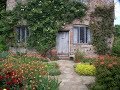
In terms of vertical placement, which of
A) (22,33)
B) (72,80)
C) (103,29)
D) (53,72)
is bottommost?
(72,80)

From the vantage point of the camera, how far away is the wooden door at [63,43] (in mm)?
25203

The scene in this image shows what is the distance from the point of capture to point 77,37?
25172 millimetres

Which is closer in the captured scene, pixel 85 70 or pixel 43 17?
pixel 85 70

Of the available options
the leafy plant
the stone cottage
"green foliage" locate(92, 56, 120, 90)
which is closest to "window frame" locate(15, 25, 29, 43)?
the stone cottage

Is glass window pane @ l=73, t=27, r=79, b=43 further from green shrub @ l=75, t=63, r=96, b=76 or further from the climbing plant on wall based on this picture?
green shrub @ l=75, t=63, r=96, b=76

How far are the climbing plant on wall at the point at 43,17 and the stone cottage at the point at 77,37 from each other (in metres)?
0.49

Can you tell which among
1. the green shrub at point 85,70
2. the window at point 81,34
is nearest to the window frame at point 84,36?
the window at point 81,34

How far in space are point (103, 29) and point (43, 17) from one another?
183 inches

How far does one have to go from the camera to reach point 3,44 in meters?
25.2

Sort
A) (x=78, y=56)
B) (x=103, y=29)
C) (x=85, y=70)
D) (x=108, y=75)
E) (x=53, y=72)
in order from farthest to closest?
(x=103, y=29)
(x=78, y=56)
(x=85, y=70)
(x=53, y=72)
(x=108, y=75)

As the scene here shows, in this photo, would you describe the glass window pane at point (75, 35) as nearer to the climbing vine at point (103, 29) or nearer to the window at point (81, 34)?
the window at point (81, 34)

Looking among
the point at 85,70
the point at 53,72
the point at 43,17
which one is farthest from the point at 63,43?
the point at 53,72

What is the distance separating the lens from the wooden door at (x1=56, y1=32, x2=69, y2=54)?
82.7 feet

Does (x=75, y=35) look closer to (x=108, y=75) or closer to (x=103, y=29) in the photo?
(x=103, y=29)
